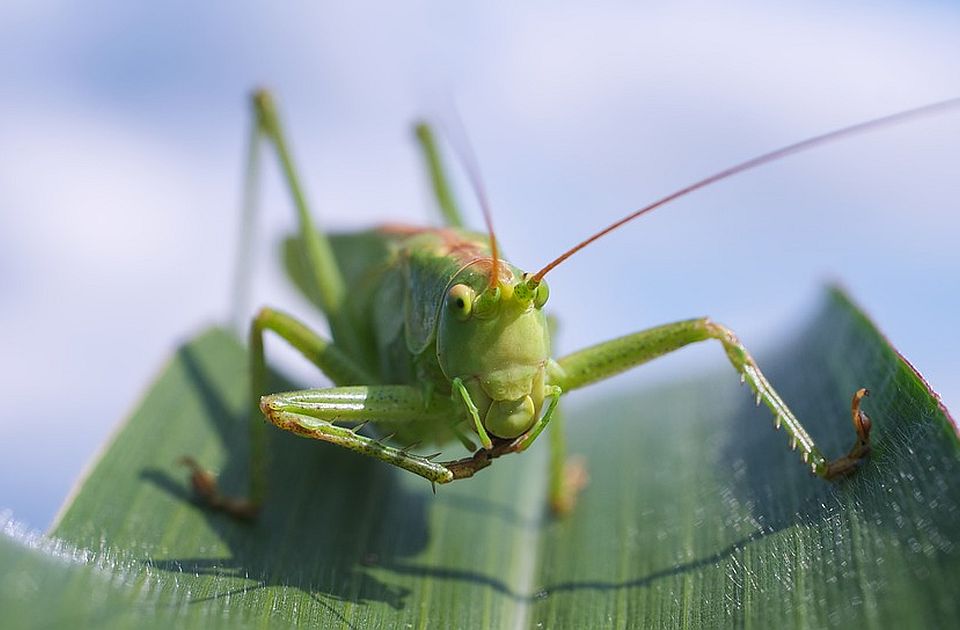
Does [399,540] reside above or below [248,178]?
below

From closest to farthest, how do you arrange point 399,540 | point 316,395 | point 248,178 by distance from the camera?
1. point 316,395
2. point 399,540
3. point 248,178

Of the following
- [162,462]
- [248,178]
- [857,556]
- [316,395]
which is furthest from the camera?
[248,178]

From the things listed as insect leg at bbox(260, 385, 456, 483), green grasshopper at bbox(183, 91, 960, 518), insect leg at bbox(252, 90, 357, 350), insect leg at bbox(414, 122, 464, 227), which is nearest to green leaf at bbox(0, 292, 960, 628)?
green grasshopper at bbox(183, 91, 960, 518)

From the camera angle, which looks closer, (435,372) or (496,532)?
(435,372)

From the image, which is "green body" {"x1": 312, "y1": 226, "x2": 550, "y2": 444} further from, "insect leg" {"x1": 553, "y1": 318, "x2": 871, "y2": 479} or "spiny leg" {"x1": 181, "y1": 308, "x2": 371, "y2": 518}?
"insect leg" {"x1": 553, "y1": 318, "x2": 871, "y2": 479}

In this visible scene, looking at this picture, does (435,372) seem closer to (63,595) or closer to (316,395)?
(316,395)

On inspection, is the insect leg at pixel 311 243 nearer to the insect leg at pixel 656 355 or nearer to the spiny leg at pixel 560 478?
the spiny leg at pixel 560 478

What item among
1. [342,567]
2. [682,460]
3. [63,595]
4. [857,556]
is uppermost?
[63,595]

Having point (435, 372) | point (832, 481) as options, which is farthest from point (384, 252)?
point (832, 481)

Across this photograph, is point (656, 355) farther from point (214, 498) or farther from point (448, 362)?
point (214, 498)
